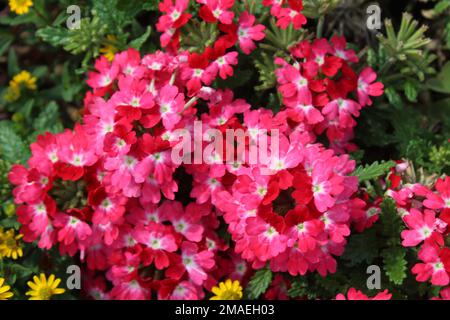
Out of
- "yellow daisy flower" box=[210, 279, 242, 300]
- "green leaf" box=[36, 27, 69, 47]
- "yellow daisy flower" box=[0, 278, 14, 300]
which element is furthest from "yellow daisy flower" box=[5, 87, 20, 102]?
→ "yellow daisy flower" box=[210, 279, 242, 300]

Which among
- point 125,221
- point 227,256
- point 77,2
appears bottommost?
point 227,256

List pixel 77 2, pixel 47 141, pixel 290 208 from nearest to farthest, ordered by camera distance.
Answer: pixel 290 208 → pixel 47 141 → pixel 77 2

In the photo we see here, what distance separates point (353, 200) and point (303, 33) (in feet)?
2.73

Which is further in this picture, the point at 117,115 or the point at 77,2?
the point at 77,2

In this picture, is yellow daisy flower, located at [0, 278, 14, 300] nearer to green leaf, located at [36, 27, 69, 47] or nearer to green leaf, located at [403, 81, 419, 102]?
green leaf, located at [36, 27, 69, 47]

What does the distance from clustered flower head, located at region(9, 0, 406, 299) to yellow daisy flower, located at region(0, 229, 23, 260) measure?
0.40 ft

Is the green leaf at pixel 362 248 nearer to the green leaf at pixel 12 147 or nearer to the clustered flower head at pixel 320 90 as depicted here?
the clustered flower head at pixel 320 90

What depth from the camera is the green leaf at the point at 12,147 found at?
3.09m

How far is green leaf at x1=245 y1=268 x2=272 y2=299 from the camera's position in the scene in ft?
9.07

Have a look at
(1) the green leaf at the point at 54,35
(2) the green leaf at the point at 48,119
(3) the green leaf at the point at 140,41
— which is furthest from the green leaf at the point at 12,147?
(3) the green leaf at the point at 140,41

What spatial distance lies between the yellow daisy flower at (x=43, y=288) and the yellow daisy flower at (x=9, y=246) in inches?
7.3

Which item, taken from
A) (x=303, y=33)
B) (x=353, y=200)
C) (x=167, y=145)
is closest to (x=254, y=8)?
(x=303, y=33)

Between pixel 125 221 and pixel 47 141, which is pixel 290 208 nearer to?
pixel 125 221
